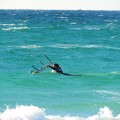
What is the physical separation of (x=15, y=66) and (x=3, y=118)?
16.4 meters

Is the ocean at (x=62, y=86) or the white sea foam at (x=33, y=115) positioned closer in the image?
the white sea foam at (x=33, y=115)

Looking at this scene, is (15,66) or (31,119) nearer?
(31,119)

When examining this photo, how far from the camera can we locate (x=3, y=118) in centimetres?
2722

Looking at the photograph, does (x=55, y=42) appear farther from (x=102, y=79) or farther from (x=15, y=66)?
(x=102, y=79)

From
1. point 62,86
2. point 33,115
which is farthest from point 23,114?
point 62,86

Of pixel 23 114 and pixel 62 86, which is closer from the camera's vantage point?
pixel 23 114

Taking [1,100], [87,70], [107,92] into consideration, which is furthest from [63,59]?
[1,100]

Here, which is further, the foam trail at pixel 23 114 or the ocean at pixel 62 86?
the ocean at pixel 62 86

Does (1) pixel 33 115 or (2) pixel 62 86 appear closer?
(1) pixel 33 115

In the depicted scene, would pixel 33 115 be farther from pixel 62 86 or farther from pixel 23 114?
pixel 62 86

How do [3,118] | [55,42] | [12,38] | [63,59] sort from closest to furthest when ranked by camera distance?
[3,118], [63,59], [55,42], [12,38]

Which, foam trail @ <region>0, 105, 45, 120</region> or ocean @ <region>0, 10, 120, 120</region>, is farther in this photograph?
ocean @ <region>0, 10, 120, 120</region>

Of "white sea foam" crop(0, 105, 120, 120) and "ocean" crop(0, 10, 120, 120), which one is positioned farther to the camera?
"ocean" crop(0, 10, 120, 120)

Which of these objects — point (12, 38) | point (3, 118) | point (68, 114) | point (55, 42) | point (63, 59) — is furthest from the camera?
point (12, 38)
